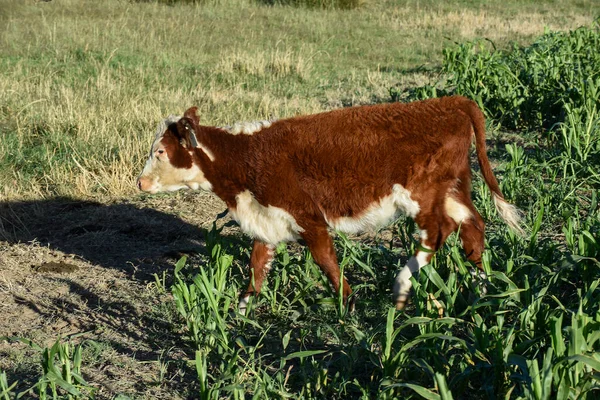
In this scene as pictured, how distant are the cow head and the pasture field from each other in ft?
1.54

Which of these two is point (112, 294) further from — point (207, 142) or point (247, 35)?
point (247, 35)

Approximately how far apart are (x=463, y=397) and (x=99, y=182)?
485cm

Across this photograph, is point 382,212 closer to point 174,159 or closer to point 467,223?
point 467,223

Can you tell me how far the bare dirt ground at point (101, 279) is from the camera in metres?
4.54

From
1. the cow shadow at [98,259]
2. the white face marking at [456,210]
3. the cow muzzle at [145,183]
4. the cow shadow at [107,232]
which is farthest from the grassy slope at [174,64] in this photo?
the white face marking at [456,210]

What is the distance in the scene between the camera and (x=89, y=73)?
12914mm

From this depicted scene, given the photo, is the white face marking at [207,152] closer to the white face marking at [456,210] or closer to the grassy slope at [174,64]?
the white face marking at [456,210]

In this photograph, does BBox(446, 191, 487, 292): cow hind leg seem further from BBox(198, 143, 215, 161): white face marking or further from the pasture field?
BBox(198, 143, 215, 161): white face marking

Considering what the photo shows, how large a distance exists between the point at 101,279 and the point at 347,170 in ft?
6.72

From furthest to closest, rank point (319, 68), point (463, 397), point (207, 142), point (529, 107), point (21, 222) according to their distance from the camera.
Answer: point (319, 68) < point (529, 107) < point (21, 222) < point (207, 142) < point (463, 397)

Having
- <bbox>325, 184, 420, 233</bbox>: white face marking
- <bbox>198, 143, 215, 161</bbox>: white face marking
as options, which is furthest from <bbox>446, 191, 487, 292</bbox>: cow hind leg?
<bbox>198, 143, 215, 161</bbox>: white face marking

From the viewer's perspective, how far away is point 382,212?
16.6 feet

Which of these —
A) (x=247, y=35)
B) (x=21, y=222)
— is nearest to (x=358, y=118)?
(x=21, y=222)

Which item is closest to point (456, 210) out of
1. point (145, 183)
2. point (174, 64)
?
point (145, 183)
